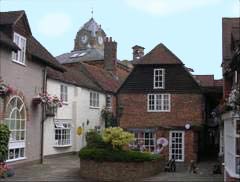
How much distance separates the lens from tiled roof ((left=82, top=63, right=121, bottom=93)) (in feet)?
138

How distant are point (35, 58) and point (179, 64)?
11.2 meters

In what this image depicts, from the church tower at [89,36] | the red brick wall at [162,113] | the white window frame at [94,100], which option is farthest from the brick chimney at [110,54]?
the church tower at [89,36]

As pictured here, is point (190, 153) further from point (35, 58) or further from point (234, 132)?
point (234, 132)

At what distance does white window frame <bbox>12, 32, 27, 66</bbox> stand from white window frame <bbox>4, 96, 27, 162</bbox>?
1.96 m

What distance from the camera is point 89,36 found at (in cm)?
9612

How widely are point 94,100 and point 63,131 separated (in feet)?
23.4

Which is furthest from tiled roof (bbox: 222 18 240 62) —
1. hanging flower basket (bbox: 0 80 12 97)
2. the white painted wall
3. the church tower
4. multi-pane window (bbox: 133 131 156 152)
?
the church tower

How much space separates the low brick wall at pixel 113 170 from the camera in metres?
21.1

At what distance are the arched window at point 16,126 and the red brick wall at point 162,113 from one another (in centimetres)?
998

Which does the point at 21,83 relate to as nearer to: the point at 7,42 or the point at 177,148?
the point at 7,42

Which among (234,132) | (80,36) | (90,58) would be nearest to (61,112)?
(234,132)

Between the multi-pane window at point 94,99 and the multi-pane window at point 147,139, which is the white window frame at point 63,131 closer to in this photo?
the multi-pane window at point 94,99

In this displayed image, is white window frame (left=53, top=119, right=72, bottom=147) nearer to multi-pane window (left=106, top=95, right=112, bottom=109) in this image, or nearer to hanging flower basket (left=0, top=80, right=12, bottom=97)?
multi-pane window (left=106, top=95, right=112, bottom=109)

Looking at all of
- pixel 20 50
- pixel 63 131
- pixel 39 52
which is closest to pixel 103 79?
pixel 63 131
